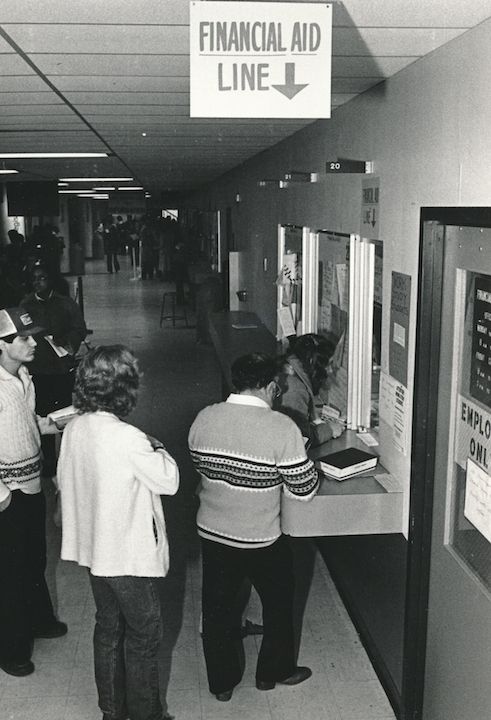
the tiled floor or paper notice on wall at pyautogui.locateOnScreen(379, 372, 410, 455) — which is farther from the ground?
paper notice on wall at pyautogui.locateOnScreen(379, 372, 410, 455)

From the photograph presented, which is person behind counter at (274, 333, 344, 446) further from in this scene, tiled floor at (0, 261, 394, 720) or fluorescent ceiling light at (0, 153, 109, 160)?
fluorescent ceiling light at (0, 153, 109, 160)

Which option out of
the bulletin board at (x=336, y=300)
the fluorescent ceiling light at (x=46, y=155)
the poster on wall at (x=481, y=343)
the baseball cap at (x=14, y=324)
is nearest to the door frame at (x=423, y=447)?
the poster on wall at (x=481, y=343)

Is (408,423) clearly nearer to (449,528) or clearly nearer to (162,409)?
(449,528)

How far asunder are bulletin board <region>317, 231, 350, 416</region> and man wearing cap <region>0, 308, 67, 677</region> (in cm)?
157

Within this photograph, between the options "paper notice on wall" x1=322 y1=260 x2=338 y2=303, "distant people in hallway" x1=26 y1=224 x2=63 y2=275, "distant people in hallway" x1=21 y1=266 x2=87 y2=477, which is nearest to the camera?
"paper notice on wall" x1=322 y1=260 x2=338 y2=303

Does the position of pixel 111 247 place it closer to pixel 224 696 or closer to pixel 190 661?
pixel 190 661

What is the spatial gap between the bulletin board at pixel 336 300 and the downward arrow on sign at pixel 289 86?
2.01 meters

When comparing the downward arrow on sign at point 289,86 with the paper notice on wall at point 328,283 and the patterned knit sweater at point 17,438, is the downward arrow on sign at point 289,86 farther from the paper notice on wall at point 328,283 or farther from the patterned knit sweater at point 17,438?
the paper notice on wall at point 328,283

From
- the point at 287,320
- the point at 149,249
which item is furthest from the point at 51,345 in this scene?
the point at 149,249

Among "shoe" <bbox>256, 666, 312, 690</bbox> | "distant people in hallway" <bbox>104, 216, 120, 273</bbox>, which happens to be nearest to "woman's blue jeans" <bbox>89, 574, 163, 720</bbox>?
"shoe" <bbox>256, 666, 312, 690</bbox>

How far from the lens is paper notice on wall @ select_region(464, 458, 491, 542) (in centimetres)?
245

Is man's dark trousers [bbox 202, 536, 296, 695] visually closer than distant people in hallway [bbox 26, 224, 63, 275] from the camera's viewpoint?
Yes

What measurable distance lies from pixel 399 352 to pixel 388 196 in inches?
24.1

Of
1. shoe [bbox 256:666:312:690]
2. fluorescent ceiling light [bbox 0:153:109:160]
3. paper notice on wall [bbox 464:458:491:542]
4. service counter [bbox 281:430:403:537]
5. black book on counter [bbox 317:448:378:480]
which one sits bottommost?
shoe [bbox 256:666:312:690]
